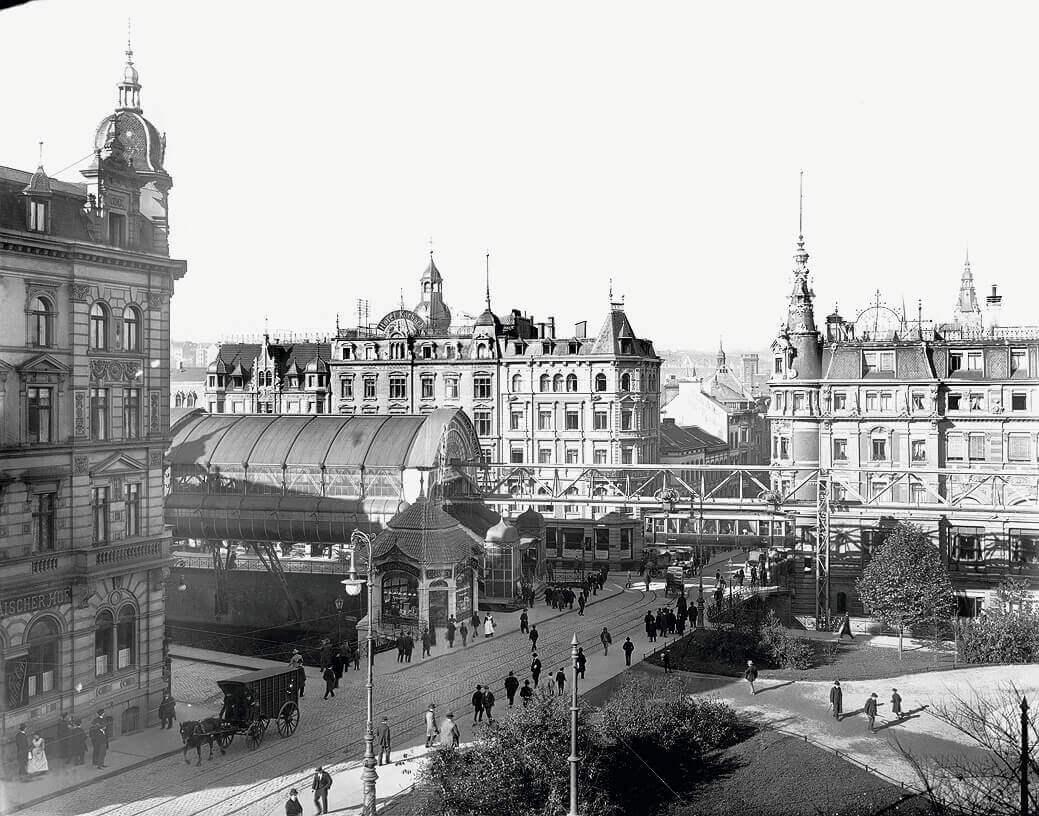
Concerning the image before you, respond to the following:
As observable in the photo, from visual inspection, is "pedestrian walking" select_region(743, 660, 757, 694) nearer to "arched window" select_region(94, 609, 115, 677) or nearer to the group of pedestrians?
the group of pedestrians

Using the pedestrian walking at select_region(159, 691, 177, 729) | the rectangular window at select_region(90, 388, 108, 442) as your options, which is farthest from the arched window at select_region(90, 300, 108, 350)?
the pedestrian walking at select_region(159, 691, 177, 729)

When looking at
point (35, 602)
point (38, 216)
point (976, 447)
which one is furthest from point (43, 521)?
point (976, 447)

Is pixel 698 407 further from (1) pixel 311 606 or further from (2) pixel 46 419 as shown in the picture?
(2) pixel 46 419

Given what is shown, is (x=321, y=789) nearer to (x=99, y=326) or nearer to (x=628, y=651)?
(x=99, y=326)

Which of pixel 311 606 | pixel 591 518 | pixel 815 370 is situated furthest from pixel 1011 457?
pixel 311 606

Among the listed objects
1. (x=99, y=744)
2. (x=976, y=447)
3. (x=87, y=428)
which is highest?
(x=87, y=428)

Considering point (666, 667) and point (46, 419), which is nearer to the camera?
point (46, 419)

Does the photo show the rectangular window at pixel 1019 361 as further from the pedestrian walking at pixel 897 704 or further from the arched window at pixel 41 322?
the arched window at pixel 41 322
